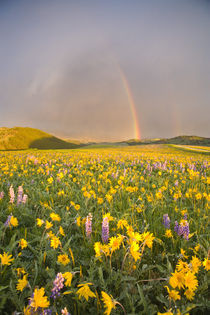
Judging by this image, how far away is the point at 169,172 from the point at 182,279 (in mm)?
5964

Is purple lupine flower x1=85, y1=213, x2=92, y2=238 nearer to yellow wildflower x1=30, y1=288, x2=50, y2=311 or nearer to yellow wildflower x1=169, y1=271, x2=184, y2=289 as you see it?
yellow wildflower x1=30, y1=288, x2=50, y2=311

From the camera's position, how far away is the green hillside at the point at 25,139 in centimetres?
10738

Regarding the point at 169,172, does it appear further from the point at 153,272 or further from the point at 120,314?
the point at 120,314

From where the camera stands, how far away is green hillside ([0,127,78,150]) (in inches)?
4227

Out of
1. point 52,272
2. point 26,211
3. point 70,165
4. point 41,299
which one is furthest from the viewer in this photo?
point 70,165

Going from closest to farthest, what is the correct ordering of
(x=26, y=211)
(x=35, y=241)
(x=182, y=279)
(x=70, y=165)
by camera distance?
(x=182, y=279) → (x=35, y=241) → (x=26, y=211) → (x=70, y=165)

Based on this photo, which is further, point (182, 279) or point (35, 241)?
point (35, 241)

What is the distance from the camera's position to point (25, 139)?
12188 cm

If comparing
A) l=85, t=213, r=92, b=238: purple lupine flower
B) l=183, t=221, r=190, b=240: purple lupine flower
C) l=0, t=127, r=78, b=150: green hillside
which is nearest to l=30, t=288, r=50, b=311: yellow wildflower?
l=85, t=213, r=92, b=238: purple lupine flower

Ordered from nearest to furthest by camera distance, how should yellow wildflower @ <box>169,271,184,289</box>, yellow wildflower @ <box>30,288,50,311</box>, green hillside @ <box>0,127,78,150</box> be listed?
yellow wildflower @ <box>30,288,50,311</box> → yellow wildflower @ <box>169,271,184,289</box> → green hillside @ <box>0,127,78,150</box>

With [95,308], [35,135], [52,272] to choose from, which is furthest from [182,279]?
[35,135]

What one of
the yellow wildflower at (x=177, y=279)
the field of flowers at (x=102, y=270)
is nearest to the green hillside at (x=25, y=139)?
the field of flowers at (x=102, y=270)

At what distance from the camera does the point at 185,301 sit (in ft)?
4.39

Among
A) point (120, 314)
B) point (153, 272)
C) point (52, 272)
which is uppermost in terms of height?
point (52, 272)
